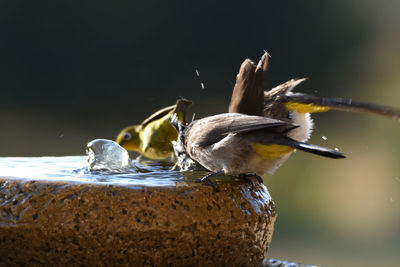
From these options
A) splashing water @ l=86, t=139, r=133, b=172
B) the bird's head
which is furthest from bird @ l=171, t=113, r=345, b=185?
the bird's head

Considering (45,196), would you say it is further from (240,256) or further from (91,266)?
(240,256)

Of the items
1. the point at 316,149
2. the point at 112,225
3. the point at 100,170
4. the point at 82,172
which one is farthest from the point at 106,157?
the point at 316,149

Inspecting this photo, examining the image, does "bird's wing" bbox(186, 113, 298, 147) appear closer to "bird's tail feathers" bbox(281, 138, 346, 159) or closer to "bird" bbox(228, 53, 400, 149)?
"bird's tail feathers" bbox(281, 138, 346, 159)

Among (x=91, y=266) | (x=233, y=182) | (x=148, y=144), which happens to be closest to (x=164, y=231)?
(x=91, y=266)

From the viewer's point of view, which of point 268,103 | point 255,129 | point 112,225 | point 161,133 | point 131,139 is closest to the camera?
point 112,225

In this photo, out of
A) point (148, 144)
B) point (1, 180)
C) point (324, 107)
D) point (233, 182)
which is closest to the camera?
point (1, 180)

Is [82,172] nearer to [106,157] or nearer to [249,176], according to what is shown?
[106,157]

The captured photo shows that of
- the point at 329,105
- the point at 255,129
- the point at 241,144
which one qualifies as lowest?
the point at 241,144
